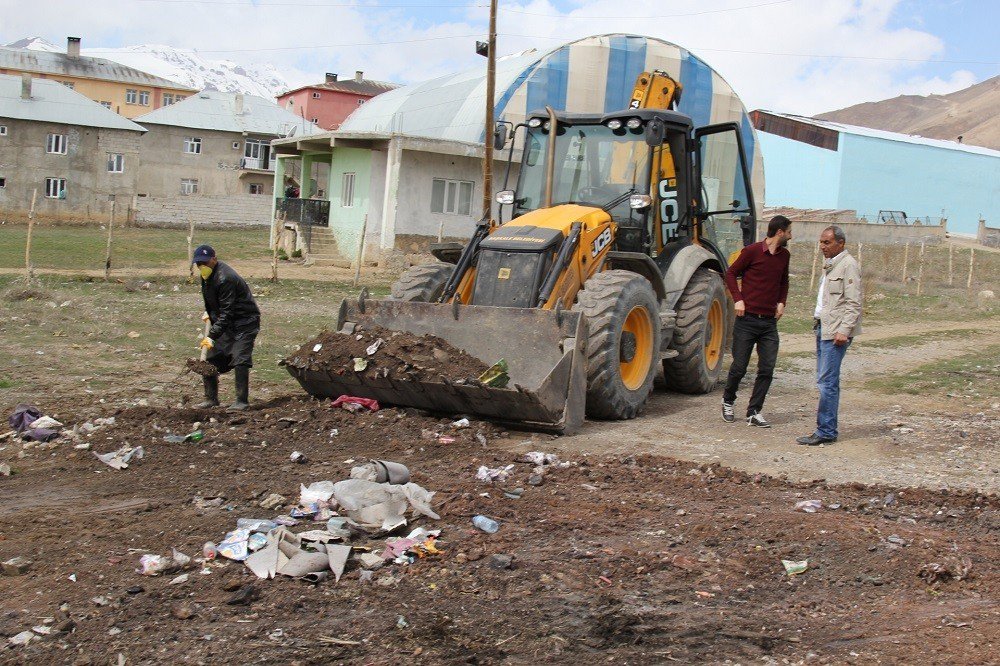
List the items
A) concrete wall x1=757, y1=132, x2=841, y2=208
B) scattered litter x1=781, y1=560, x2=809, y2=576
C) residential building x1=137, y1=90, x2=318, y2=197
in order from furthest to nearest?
concrete wall x1=757, y1=132, x2=841, y2=208 → residential building x1=137, y1=90, x2=318, y2=197 → scattered litter x1=781, y1=560, x2=809, y2=576

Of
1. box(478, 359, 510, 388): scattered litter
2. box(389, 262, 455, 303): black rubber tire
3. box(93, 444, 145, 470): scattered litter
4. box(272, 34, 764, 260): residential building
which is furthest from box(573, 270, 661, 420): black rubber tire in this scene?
box(272, 34, 764, 260): residential building

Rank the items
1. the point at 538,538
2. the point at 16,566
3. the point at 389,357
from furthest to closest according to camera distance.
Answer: the point at 389,357 < the point at 538,538 < the point at 16,566

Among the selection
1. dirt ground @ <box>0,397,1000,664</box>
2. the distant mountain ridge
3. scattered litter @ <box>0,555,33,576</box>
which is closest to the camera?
dirt ground @ <box>0,397,1000,664</box>

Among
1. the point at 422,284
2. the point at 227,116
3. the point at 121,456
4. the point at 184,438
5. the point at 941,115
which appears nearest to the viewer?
the point at 121,456

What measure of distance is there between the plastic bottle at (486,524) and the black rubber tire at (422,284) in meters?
4.25

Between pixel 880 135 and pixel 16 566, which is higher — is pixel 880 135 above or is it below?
above

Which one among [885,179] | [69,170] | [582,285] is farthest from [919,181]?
[582,285]

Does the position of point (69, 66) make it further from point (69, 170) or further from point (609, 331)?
point (609, 331)

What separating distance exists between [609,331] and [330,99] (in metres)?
78.3

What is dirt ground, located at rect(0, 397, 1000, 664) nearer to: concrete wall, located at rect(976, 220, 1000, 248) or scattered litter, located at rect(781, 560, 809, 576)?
scattered litter, located at rect(781, 560, 809, 576)

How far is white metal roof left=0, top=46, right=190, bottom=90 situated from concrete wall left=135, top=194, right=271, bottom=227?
1601 inches

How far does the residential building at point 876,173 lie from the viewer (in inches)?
2534

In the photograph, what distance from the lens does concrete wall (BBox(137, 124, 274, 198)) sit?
194 ft

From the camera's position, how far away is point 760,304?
364 inches
